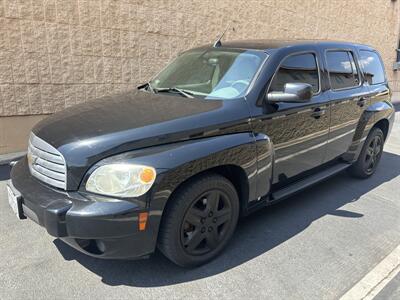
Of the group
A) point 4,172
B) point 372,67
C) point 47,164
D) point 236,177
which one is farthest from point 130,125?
point 372,67

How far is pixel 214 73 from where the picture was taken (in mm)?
3490

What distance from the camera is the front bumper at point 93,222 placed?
7.64 ft

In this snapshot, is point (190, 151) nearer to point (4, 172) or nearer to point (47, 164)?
point (47, 164)

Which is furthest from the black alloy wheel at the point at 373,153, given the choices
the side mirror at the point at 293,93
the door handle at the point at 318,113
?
the side mirror at the point at 293,93

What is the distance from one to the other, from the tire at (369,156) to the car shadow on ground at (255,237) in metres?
0.13

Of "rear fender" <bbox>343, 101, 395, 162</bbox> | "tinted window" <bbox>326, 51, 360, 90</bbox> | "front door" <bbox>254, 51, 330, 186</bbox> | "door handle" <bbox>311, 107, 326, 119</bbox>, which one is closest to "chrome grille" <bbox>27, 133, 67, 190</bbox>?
"front door" <bbox>254, 51, 330, 186</bbox>

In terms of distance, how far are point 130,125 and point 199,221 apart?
3.01 ft

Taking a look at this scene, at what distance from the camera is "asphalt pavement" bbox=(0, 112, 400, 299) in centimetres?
262

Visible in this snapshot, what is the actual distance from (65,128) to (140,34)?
13.7ft

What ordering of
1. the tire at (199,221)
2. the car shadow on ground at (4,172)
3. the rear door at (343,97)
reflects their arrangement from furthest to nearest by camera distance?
the car shadow on ground at (4,172), the rear door at (343,97), the tire at (199,221)

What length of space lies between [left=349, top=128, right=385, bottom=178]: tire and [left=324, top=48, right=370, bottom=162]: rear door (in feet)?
1.62

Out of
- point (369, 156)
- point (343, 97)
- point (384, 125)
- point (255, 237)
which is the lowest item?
point (255, 237)

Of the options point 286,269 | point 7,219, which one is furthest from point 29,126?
point 286,269

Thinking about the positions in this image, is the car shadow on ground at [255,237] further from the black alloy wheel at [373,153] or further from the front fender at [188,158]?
the front fender at [188,158]
